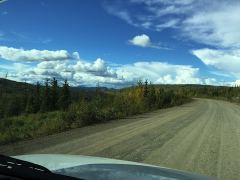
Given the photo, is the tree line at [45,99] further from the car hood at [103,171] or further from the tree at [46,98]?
the car hood at [103,171]

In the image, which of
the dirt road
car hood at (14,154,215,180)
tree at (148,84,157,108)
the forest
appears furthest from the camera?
tree at (148,84,157,108)

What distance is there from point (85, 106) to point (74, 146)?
30.3 feet

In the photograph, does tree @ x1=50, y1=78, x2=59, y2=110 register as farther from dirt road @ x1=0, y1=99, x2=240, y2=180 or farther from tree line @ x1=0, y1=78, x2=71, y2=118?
dirt road @ x1=0, y1=99, x2=240, y2=180

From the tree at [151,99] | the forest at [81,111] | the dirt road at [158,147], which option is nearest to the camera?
the dirt road at [158,147]

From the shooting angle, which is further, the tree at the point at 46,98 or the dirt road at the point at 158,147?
the tree at the point at 46,98

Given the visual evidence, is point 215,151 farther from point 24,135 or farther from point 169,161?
point 24,135

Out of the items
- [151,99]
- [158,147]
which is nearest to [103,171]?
[158,147]

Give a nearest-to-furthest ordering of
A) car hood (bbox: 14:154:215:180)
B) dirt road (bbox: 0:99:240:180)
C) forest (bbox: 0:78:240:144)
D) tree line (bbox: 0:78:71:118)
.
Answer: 1. car hood (bbox: 14:154:215:180)
2. dirt road (bbox: 0:99:240:180)
3. forest (bbox: 0:78:240:144)
4. tree line (bbox: 0:78:71:118)

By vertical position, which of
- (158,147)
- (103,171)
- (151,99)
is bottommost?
(158,147)

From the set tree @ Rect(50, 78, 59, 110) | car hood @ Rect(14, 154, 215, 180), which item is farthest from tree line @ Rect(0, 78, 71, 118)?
car hood @ Rect(14, 154, 215, 180)

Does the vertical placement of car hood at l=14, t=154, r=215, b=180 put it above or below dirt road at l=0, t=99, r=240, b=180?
above

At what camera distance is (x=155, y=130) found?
55.2 ft

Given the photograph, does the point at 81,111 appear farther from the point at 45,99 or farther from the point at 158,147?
the point at 45,99

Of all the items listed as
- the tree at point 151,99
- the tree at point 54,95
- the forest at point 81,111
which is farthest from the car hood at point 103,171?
the tree at point 54,95
